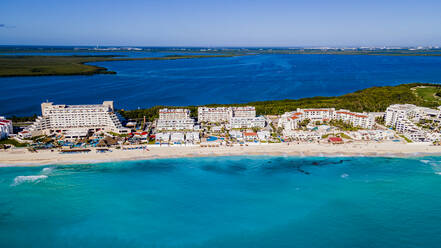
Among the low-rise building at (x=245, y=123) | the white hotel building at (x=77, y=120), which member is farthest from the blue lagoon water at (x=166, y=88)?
the low-rise building at (x=245, y=123)

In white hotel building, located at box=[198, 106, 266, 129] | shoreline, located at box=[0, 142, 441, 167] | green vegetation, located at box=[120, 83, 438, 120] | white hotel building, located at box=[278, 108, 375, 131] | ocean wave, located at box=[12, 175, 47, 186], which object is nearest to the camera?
ocean wave, located at box=[12, 175, 47, 186]

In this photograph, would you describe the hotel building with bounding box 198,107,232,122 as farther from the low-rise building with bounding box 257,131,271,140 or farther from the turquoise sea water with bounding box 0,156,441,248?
the turquoise sea water with bounding box 0,156,441,248

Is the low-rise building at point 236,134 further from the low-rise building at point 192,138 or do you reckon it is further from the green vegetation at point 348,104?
the green vegetation at point 348,104

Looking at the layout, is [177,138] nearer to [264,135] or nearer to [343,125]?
[264,135]

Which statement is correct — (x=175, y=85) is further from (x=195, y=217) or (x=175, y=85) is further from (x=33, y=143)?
(x=195, y=217)

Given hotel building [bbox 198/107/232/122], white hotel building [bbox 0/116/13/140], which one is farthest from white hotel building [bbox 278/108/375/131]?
white hotel building [bbox 0/116/13/140]

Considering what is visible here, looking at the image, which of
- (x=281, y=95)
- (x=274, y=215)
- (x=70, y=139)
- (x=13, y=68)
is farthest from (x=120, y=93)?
(x=13, y=68)
